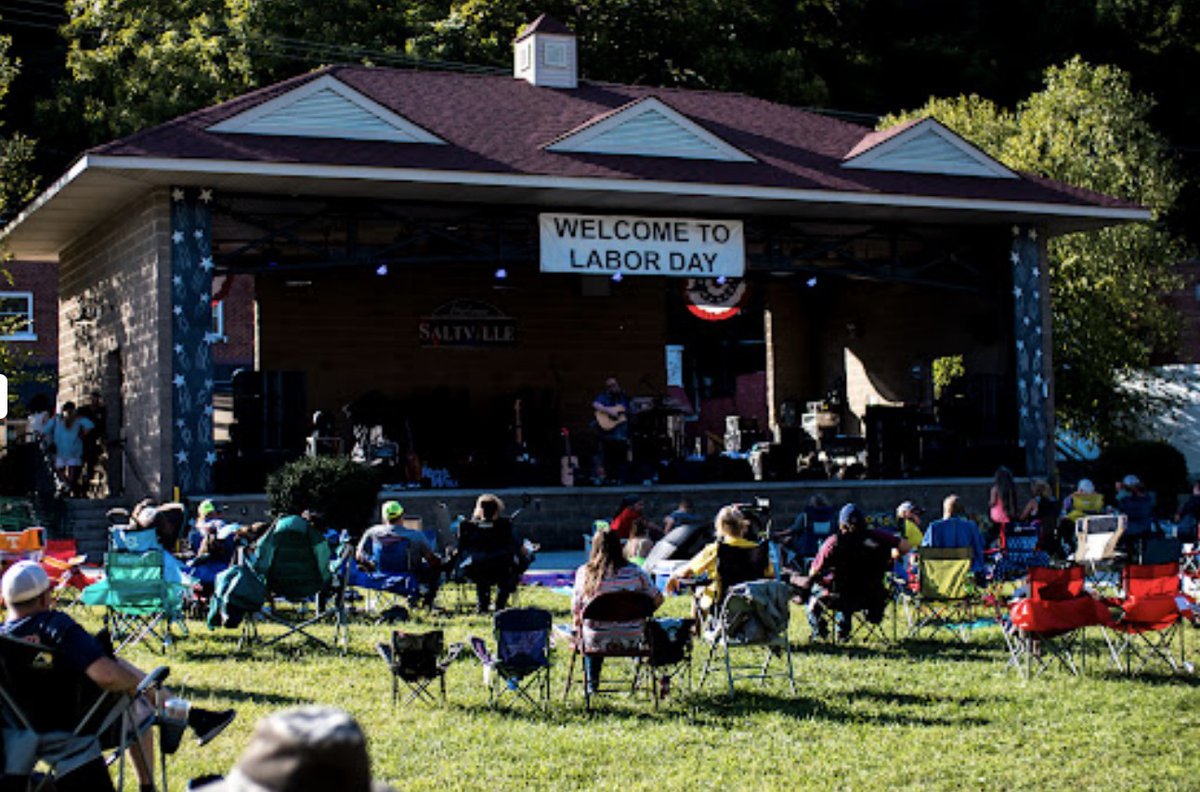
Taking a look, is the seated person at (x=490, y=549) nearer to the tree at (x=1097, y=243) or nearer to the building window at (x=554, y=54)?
the building window at (x=554, y=54)

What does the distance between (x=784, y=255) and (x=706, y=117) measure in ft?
9.54

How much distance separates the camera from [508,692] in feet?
36.4

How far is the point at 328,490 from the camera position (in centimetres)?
1922

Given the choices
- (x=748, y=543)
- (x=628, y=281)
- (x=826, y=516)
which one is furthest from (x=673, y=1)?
(x=748, y=543)

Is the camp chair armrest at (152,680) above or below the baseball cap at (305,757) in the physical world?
below

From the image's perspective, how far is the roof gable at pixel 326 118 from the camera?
21.6m

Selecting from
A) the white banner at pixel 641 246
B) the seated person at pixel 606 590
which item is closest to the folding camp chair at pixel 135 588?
the seated person at pixel 606 590

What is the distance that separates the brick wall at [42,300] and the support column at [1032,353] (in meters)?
21.9

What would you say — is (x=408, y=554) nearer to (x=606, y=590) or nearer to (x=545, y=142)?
(x=606, y=590)

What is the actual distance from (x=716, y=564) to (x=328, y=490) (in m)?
8.02

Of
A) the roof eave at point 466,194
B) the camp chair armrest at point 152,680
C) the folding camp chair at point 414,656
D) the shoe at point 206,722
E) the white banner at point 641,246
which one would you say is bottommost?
the folding camp chair at point 414,656

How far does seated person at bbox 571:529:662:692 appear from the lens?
416 inches

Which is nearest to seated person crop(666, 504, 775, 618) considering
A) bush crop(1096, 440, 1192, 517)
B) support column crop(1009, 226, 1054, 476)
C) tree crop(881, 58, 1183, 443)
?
A: support column crop(1009, 226, 1054, 476)

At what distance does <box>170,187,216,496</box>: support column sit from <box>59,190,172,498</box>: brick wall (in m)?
0.13
